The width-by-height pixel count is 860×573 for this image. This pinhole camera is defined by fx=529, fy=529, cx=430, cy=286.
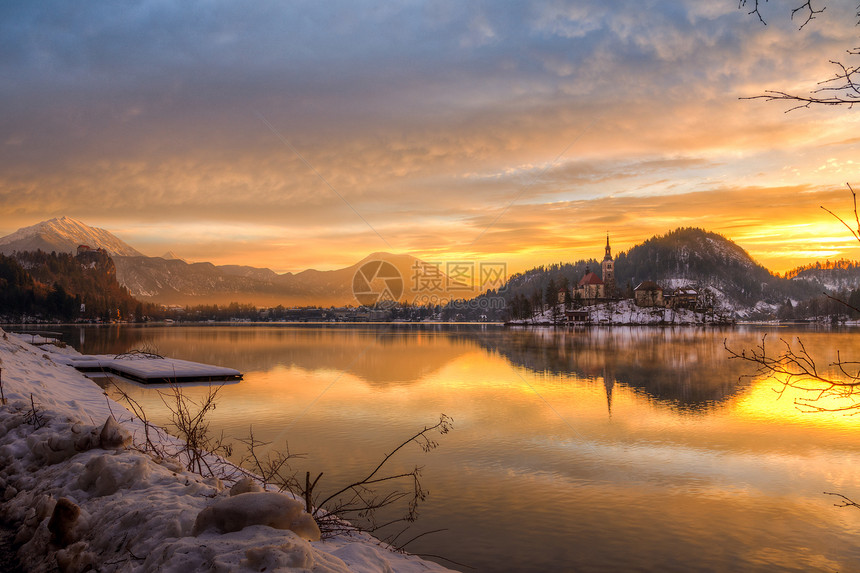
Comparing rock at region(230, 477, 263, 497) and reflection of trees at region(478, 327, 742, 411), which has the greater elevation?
rock at region(230, 477, 263, 497)

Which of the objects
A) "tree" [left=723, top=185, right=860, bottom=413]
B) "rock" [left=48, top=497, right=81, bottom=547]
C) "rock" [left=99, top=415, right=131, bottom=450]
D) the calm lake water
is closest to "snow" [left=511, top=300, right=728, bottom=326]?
"tree" [left=723, top=185, right=860, bottom=413]

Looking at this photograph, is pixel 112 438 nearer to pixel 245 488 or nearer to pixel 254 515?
pixel 245 488

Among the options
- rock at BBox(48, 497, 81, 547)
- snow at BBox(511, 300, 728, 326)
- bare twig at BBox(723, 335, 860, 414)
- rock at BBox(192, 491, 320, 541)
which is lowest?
snow at BBox(511, 300, 728, 326)

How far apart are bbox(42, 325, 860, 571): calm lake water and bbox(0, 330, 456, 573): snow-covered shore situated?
2.57 metres

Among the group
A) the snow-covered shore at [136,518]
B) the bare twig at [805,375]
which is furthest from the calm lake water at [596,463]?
the snow-covered shore at [136,518]

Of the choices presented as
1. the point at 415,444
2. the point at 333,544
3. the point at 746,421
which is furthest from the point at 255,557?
the point at 746,421

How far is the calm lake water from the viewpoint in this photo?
8305 mm

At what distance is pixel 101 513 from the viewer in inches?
229

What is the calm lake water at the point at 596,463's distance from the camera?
8305 millimetres

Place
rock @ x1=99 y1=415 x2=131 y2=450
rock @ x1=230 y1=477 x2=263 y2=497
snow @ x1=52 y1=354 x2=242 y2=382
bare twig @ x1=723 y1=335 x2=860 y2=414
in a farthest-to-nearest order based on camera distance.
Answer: snow @ x1=52 y1=354 x2=242 y2=382, rock @ x1=99 y1=415 x2=131 y2=450, rock @ x1=230 y1=477 x2=263 y2=497, bare twig @ x1=723 y1=335 x2=860 y2=414

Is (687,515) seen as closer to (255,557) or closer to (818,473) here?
(818,473)

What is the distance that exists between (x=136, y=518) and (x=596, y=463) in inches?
410

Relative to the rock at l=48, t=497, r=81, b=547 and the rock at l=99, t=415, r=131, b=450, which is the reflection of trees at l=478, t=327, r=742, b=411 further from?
the rock at l=48, t=497, r=81, b=547

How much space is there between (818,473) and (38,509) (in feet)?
49.2
